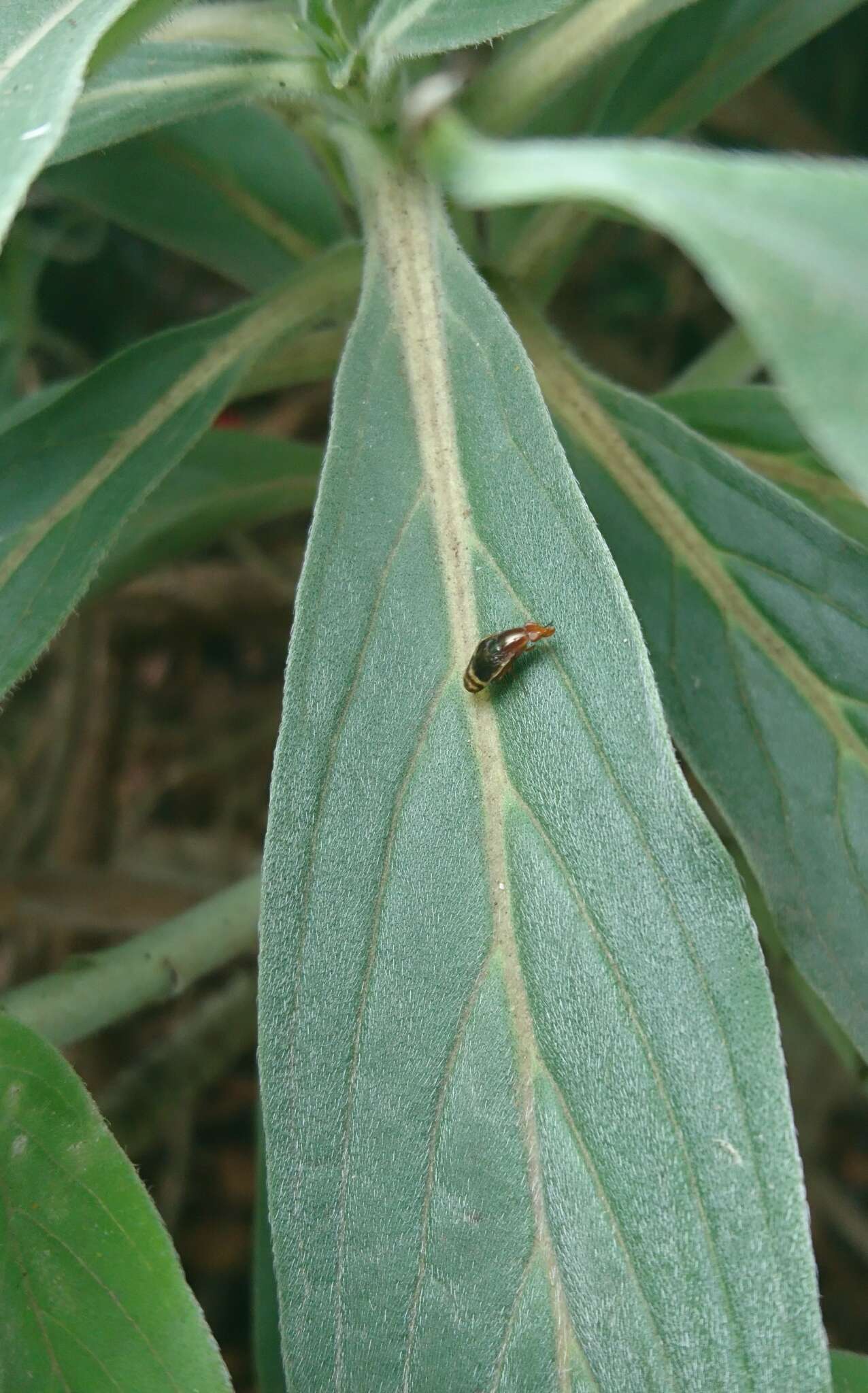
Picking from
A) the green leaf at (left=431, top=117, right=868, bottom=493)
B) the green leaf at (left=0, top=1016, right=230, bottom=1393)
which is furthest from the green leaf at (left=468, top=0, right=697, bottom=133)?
the green leaf at (left=0, top=1016, right=230, bottom=1393)

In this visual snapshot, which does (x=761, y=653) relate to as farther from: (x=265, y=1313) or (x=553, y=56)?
(x=265, y=1313)

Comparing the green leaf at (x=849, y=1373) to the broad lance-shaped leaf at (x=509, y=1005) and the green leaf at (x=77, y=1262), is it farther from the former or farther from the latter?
the green leaf at (x=77, y=1262)

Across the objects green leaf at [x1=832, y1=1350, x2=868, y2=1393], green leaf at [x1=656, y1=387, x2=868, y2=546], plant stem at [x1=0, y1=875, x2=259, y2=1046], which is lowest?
green leaf at [x1=832, y1=1350, x2=868, y2=1393]

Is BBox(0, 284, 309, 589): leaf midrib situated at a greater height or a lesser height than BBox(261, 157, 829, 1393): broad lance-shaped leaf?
greater

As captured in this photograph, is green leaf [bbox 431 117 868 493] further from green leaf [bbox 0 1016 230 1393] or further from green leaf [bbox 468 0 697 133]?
green leaf [bbox 0 1016 230 1393]

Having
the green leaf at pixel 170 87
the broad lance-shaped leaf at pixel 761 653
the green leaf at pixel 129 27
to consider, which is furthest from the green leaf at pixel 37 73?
the broad lance-shaped leaf at pixel 761 653

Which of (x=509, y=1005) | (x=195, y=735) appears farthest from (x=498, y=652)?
(x=195, y=735)

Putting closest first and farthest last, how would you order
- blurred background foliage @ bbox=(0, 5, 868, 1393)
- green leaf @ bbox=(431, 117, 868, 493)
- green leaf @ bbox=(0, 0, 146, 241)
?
green leaf @ bbox=(431, 117, 868, 493)
green leaf @ bbox=(0, 0, 146, 241)
blurred background foliage @ bbox=(0, 5, 868, 1393)
